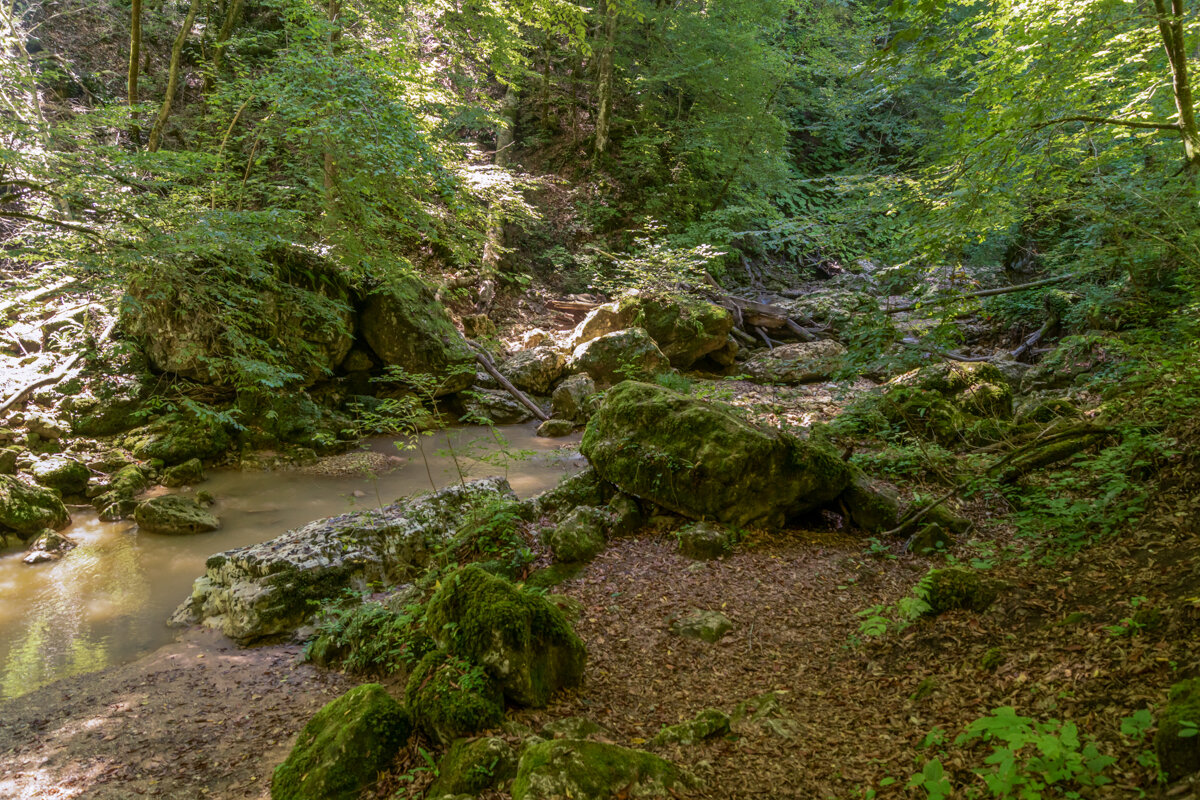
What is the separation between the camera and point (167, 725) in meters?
4.28

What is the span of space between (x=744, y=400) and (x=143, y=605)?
871 centimetres

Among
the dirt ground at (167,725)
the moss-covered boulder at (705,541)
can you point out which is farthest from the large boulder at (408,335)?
the moss-covered boulder at (705,541)

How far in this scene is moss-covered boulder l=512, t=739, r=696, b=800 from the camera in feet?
8.55

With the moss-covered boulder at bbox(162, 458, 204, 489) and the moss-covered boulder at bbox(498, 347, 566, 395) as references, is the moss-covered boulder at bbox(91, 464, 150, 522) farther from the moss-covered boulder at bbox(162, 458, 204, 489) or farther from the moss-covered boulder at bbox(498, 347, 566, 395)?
the moss-covered boulder at bbox(498, 347, 566, 395)

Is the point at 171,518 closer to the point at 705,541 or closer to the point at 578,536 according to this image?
the point at 578,536

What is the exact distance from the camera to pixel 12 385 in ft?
31.8

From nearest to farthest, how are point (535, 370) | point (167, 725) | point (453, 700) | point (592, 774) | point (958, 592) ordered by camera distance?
1. point (592, 774)
2. point (453, 700)
3. point (958, 592)
4. point (167, 725)
5. point (535, 370)

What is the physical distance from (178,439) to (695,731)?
35.0ft

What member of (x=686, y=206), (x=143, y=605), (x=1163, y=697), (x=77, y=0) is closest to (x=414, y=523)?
(x=143, y=605)

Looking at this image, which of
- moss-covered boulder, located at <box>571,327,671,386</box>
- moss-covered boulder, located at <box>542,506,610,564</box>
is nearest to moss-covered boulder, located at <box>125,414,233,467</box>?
moss-covered boulder, located at <box>542,506,610,564</box>

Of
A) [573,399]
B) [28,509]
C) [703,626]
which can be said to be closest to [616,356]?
[573,399]

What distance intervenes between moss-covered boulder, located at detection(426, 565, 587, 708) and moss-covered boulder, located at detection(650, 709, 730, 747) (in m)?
0.82

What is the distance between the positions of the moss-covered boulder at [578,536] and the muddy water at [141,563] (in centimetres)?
112

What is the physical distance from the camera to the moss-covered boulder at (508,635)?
12.0ft
